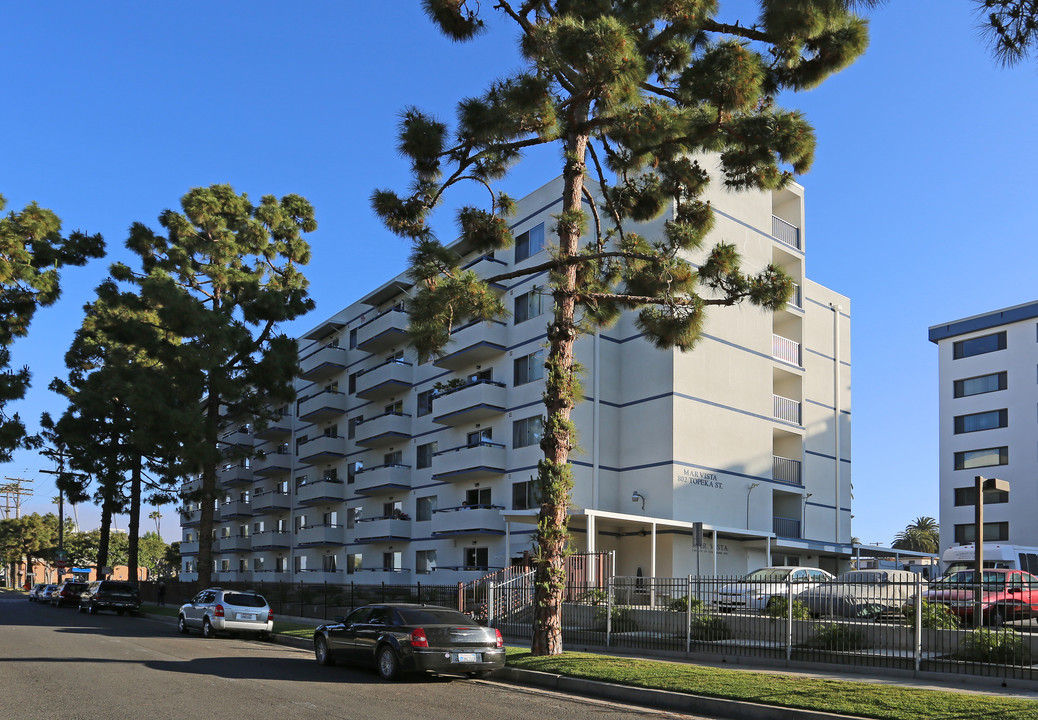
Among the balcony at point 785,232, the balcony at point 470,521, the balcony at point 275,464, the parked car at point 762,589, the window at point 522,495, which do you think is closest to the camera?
the parked car at point 762,589

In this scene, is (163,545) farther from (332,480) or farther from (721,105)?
(721,105)

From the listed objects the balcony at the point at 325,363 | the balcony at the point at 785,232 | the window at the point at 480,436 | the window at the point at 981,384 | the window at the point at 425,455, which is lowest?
the window at the point at 425,455

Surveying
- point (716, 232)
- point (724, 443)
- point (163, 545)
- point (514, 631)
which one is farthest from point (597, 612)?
point (163, 545)

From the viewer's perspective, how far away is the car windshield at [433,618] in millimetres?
16078

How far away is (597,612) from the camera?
22.4 metres

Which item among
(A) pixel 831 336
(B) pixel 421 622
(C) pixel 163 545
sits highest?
(A) pixel 831 336

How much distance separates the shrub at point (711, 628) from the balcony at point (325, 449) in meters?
35.2

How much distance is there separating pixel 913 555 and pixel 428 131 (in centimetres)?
3448

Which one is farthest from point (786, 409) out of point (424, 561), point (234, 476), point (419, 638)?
point (234, 476)

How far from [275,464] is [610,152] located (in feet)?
145

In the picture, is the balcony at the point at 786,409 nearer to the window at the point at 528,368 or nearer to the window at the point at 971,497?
the window at the point at 528,368

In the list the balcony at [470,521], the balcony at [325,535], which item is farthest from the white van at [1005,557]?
the balcony at [325,535]

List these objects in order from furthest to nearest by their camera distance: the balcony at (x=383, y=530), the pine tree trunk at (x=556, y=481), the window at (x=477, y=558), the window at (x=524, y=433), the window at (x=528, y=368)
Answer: the balcony at (x=383, y=530) < the window at (x=477, y=558) < the window at (x=528, y=368) < the window at (x=524, y=433) < the pine tree trunk at (x=556, y=481)

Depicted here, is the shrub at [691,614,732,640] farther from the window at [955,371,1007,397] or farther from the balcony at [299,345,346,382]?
the window at [955,371,1007,397]
